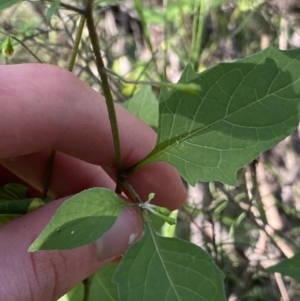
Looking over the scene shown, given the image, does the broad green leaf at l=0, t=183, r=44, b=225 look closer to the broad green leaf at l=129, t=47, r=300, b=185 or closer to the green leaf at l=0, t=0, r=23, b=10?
the broad green leaf at l=129, t=47, r=300, b=185

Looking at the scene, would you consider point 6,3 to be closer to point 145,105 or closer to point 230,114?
point 230,114

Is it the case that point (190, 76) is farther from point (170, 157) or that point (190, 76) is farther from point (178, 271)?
point (178, 271)

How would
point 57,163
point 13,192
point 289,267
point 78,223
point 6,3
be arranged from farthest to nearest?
point 57,163
point 13,192
point 289,267
point 78,223
point 6,3

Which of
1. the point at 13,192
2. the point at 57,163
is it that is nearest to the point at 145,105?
the point at 57,163

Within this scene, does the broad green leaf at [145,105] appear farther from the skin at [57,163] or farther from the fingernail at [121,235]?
the fingernail at [121,235]

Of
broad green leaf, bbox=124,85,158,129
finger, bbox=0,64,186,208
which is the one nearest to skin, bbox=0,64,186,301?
finger, bbox=0,64,186,208

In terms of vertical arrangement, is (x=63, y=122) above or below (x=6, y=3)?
below
